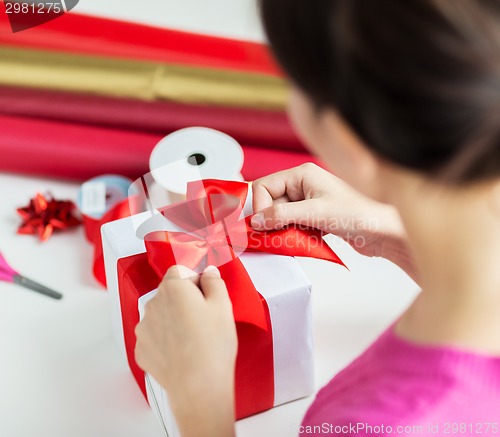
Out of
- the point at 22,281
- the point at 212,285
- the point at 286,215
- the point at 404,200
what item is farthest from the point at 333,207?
the point at 22,281

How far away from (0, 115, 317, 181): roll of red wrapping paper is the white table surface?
0.03 meters

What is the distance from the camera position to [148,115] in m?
0.99

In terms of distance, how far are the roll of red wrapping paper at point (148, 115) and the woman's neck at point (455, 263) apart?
0.50 m

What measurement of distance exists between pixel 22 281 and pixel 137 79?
318 millimetres

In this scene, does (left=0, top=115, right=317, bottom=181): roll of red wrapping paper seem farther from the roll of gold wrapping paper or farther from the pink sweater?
the pink sweater

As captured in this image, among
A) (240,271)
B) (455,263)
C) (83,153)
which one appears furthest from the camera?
(83,153)

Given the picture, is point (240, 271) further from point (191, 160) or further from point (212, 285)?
point (191, 160)

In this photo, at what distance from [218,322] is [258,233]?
0.48ft

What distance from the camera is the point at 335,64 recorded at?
36 cm

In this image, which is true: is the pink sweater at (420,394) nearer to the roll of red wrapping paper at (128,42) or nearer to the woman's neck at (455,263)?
the woman's neck at (455,263)

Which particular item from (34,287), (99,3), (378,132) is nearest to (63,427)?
(34,287)

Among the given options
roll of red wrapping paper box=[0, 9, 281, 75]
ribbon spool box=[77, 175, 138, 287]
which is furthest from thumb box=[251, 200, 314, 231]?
roll of red wrapping paper box=[0, 9, 281, 75]

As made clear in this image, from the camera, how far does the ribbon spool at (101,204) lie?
2.88 ft

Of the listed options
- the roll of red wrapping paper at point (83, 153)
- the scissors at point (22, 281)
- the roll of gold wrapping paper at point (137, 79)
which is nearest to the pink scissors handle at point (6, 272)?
the scissors at point (22, 281)
